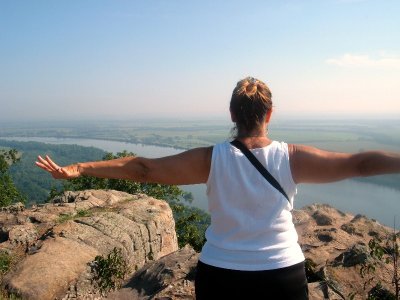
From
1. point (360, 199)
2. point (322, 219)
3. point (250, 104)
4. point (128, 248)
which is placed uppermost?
point (250, 104)

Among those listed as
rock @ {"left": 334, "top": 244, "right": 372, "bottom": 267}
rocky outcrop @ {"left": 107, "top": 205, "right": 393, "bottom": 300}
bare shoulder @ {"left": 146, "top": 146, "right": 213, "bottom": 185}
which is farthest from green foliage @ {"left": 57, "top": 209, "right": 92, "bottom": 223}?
bare shoulder @ {"left": 146, "top": 146, "right": 213, "bottom": 185}

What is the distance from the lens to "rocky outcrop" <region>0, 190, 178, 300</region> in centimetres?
878

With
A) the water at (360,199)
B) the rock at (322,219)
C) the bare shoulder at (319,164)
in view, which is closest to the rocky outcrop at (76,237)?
the rock at (322,219)

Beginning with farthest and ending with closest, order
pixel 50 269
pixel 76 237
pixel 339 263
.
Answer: pixel 76 237
pixel 50 269
pixel 339 263

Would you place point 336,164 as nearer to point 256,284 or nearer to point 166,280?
point 256,284

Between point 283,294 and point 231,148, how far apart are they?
1.09 m

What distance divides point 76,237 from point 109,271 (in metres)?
1.93

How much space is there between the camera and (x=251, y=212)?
2736 mm

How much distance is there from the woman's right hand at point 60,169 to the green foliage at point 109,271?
6644 millimetres

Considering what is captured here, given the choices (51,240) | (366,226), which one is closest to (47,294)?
(51,240)

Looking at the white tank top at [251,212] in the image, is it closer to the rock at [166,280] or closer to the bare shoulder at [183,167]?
the bare shoulder at [183,167]

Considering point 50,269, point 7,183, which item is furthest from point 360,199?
point 50,269

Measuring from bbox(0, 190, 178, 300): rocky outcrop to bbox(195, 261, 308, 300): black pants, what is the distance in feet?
22.1

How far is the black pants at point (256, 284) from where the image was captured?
269 cm
